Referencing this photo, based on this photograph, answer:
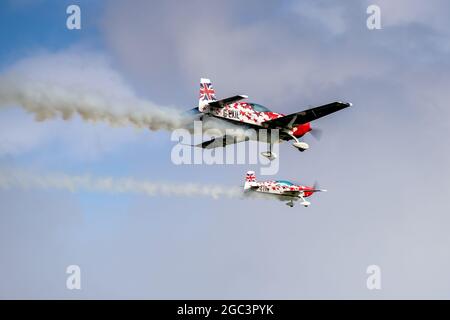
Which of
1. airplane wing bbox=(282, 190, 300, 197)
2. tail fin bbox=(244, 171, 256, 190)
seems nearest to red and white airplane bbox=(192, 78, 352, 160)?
tail fin bbox=(244, 171, 256, 190)

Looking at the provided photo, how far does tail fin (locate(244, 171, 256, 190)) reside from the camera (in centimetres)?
6247


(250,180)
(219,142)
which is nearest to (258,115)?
(219,142)

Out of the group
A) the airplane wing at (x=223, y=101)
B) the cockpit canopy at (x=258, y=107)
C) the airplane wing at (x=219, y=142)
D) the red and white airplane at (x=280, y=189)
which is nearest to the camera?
the airplane wing at (x=223, y=101)

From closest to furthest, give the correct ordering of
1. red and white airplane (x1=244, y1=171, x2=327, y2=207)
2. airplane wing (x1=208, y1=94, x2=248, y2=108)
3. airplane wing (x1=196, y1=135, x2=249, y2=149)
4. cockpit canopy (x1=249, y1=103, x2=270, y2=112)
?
airplane wing (x1=208, y1=94, x2=248, y2=108), cockpit canopy (x1=249, y1=103, x2=270, y2=112), airplane wing (x1=196, y1=135, x2=249, y2=149), red and white airplane (x1=244, y1=171, x2=327, y2=207)

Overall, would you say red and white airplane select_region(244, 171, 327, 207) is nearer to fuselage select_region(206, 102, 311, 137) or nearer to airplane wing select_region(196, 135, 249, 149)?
airplane wing select_region(196, 135, 249, 149)

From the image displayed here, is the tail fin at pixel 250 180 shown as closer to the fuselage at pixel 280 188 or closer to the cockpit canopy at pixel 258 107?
the fuselage at pixel 280 188

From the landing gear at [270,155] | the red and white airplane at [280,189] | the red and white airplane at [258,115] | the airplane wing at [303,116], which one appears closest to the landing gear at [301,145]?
the red and white airplane at [258,115]

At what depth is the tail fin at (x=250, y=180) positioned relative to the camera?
6247cm

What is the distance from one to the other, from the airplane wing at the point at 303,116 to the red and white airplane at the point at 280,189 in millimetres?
8247

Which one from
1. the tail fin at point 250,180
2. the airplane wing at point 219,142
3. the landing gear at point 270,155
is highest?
the airplane wing at point 219,142

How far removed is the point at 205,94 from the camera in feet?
170

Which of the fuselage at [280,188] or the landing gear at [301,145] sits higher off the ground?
the landing gear at [301,145]
